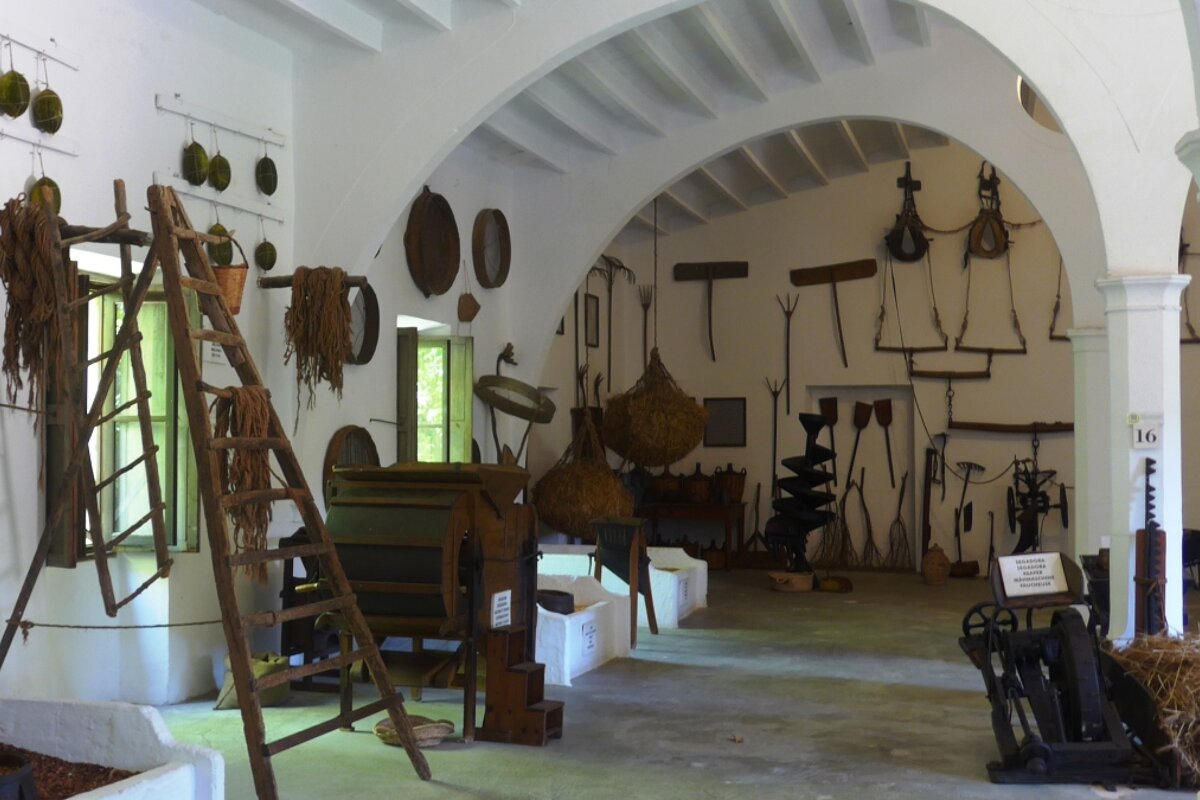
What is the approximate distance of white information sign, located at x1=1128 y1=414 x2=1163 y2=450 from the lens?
5.88 m

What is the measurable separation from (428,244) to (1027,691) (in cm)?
541

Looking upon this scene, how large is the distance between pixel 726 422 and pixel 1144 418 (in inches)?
295

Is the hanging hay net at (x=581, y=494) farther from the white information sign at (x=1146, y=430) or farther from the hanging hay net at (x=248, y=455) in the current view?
the hanging hay net at (x=248, y=455)

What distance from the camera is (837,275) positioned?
1288cm

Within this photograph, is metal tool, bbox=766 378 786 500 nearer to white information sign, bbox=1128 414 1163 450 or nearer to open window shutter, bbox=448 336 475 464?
open window shutter, bbox=448 336 475 464

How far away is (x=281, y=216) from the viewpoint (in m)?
6.95

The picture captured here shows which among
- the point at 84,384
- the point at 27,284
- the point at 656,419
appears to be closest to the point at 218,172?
the point at 27,284

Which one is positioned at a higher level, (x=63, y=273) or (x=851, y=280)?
(x=851, y=280)

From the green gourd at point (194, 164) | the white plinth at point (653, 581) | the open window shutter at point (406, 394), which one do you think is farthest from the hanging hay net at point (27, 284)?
the white plinth at point (653, 581)

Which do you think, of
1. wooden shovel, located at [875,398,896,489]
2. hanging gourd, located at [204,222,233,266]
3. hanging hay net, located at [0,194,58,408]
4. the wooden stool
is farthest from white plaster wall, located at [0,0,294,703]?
wooden shovel, located at [875,398,896,489]

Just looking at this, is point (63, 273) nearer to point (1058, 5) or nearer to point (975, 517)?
point (1058, 5)

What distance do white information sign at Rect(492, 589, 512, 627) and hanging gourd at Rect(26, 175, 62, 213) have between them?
263 centimetres

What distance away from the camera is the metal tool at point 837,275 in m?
12.8

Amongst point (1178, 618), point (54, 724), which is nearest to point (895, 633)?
point (1178, 618)
